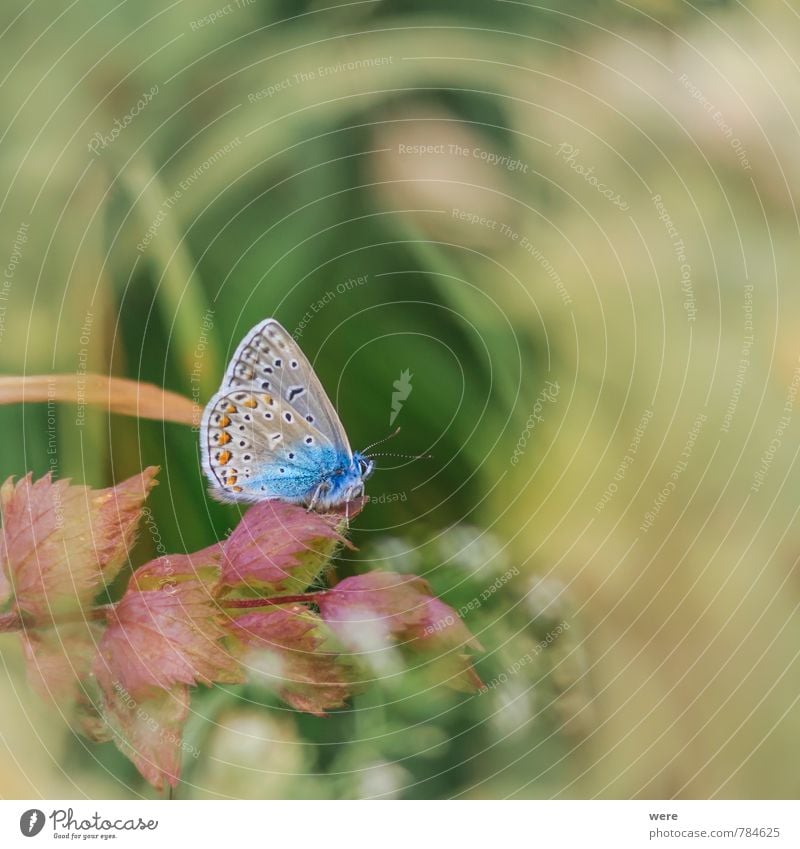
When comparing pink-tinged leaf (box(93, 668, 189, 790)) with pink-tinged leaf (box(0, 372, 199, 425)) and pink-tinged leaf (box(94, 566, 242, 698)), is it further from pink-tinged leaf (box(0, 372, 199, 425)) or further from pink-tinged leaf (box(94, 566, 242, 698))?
pink-tinged leaf (box(0, 372, 199, 425))

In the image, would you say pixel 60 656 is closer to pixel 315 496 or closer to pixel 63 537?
pixel 63 537

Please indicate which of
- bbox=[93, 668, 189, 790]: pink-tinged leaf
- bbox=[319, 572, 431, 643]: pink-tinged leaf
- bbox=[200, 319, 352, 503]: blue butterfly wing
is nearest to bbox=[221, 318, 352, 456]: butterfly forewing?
bbox=[200, 319, 352, 503]: blue butterfly wing

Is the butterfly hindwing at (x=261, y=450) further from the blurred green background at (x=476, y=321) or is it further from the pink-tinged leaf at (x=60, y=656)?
the pink-tinged leaf at (x=60, y=656)

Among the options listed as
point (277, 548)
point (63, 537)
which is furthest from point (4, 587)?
point (277, 548)

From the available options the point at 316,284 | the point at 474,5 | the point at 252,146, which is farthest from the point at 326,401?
the point at 474,5

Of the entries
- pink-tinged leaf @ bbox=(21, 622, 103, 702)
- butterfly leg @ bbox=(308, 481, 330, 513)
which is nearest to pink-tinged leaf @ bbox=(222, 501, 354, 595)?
butterfly leg @ bbox=(308, 481, 330, 513)

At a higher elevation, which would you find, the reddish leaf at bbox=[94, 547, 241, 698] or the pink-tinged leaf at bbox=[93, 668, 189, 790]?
the reddish leaf at bbox=[94, 547, 241, 698]

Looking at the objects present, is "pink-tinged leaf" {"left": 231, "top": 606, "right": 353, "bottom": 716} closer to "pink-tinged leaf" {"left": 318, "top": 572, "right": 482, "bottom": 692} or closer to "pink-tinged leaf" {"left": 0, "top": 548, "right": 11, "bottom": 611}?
"pink-tinged leaf" {"left": 318, "top": 572, "right": 482, "bottom": 692}

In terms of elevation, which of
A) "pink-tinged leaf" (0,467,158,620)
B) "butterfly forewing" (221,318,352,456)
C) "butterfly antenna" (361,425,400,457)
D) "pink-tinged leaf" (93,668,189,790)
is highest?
"butterfly forewing" (221,318,352,456)
